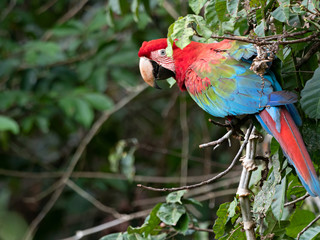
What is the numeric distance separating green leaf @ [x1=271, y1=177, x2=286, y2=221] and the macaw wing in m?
0.20

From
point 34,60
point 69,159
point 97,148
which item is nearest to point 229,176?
point 97,148

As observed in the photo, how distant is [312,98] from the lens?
115cm

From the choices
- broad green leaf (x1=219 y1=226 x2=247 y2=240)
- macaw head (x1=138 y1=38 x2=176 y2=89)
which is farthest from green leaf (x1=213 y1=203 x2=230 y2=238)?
macaw head (x1=138 y1=38 x2=176 y2=89)

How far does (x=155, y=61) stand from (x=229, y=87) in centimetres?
37

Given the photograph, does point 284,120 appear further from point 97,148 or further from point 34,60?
point 97,148

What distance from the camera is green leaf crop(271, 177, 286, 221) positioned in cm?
122

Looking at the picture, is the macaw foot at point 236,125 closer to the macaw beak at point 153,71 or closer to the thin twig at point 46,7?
the macaw beak at point 153,71

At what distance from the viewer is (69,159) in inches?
137

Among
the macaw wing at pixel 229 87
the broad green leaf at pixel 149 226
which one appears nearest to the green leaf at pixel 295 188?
the macaw wing at pixel 229 87

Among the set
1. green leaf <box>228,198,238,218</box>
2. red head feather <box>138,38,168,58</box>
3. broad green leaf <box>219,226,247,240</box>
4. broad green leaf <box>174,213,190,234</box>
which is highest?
red head feather <box>138,38,168,58</box>

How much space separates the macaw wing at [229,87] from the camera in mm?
1271

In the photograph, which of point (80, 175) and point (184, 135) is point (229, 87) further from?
point (80, 175)

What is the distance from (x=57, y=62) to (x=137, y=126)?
0.94m

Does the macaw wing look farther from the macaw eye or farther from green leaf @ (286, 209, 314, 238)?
green leaf @ (286, 209, 314, 238)
